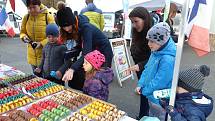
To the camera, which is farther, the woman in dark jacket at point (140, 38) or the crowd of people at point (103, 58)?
the woman in dark jacket at point (140, 38)

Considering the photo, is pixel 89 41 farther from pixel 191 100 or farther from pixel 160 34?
pixel 191 100

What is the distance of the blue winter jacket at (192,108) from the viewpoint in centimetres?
179

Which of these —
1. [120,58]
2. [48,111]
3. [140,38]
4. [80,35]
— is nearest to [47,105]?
[48,111]

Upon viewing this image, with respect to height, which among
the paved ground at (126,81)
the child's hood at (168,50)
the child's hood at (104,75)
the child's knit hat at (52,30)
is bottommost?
the paved ground at (126,81)

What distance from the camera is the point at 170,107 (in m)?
1.93

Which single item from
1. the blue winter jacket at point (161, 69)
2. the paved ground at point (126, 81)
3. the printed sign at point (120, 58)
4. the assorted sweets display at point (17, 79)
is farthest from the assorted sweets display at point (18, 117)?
the printed sign at point (120, 58)

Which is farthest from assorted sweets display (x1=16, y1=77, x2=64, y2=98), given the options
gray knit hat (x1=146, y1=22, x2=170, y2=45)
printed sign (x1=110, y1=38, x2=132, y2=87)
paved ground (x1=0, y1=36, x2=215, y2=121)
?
printed sign (x1=110, y1=38, x2=132, y2=87)

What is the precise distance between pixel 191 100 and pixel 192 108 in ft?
0.25

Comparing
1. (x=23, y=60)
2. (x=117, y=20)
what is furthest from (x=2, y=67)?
(x=117, y=20)

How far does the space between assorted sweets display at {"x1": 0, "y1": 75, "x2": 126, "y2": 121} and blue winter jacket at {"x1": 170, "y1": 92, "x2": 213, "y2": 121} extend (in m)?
0.40

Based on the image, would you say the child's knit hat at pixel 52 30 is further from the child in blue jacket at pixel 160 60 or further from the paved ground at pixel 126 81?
the paved ground at pixel 126 81

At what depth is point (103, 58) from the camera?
8.18 ft

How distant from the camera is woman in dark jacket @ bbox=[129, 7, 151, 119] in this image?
2842 mm

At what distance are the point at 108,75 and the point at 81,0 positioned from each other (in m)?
7.59
